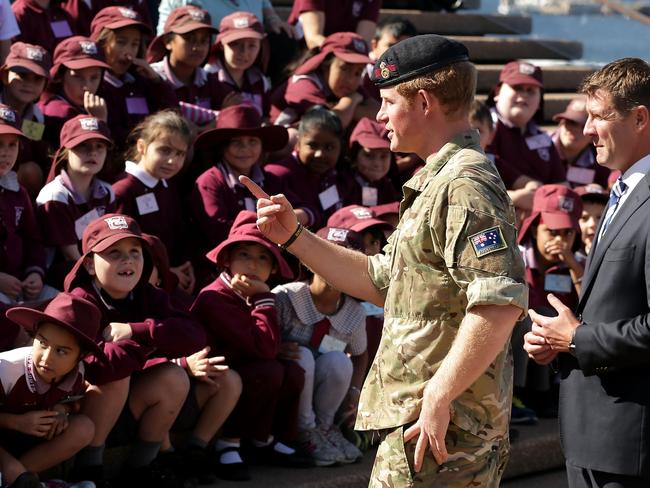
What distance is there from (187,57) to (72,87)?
0.91 meters

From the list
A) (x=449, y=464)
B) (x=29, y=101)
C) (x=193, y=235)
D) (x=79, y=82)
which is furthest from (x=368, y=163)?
(x=449, y=464)

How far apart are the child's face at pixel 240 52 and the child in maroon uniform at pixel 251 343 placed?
2.17 meters

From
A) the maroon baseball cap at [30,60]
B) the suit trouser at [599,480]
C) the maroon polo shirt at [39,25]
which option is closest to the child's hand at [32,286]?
the maroon baseball cap at [30,60]

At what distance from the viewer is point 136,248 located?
15.7 ft

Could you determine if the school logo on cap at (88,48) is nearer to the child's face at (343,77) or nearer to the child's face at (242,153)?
the child's face at (242,153)

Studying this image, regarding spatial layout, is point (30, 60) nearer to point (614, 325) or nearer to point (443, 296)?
point (443, 296)

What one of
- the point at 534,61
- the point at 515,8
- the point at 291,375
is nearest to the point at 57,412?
the point at 291,375

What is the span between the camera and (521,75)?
25.6ft

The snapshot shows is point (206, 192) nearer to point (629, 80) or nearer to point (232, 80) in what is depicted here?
point (232, 80)

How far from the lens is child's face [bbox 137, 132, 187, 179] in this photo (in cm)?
580

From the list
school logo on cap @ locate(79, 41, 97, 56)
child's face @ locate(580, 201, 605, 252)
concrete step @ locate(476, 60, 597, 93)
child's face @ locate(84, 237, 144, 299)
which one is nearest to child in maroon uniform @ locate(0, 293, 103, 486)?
child's face @ locate(84, 237, 144, 299)

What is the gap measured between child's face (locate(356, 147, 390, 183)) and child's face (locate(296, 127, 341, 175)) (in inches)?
10.0

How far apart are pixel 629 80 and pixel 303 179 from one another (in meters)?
3.44

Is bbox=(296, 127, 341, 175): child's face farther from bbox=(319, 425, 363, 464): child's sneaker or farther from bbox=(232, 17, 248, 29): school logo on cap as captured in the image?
bbox=(319, 425, 363, 464): child's sneaker
